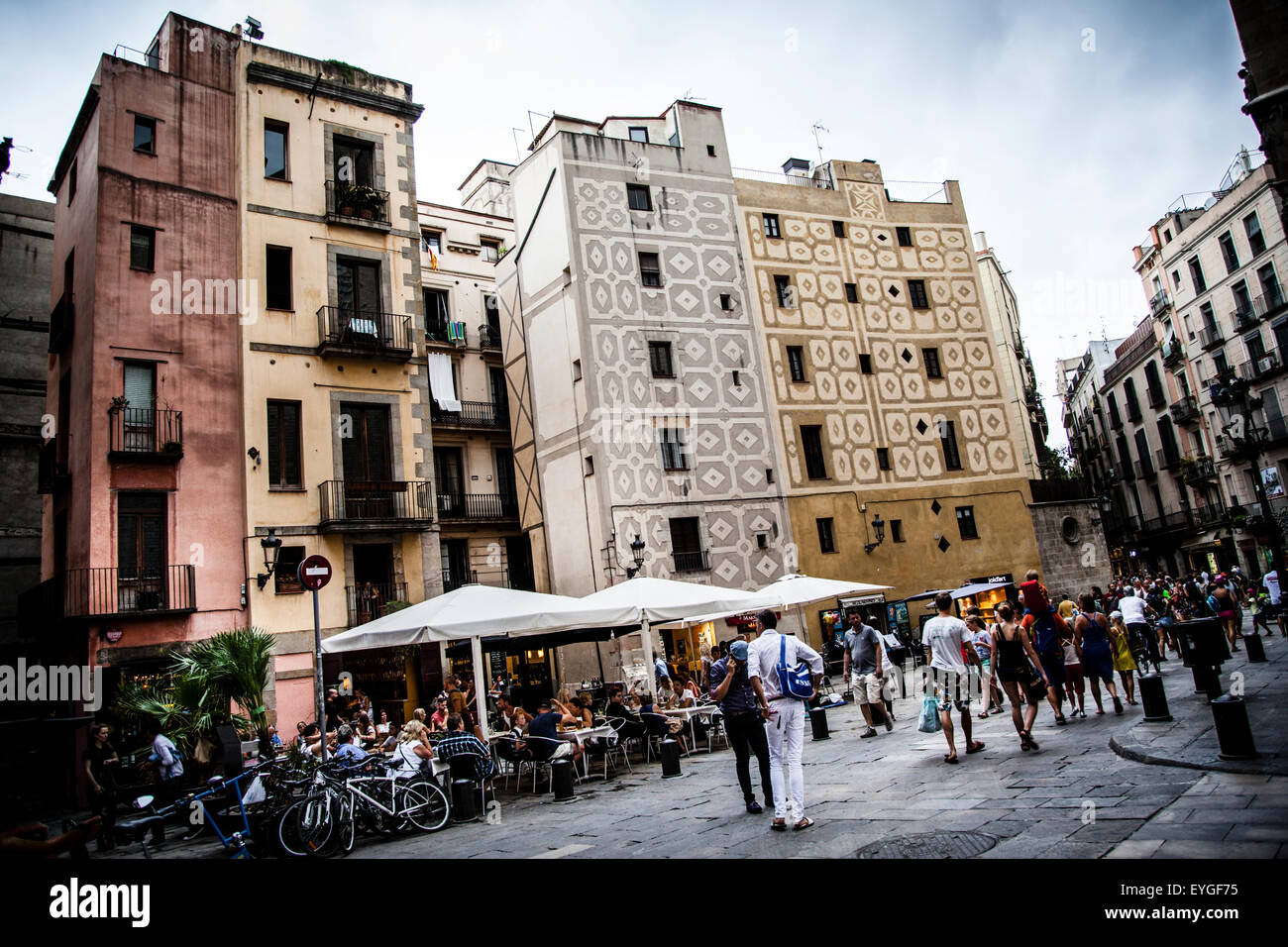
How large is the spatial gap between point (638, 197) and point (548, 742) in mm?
21144

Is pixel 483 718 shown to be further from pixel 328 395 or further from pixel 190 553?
pixel 328 395

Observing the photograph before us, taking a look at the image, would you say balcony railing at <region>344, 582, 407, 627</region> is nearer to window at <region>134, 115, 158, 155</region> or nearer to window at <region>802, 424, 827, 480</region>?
window at <region>134, 115, 158, 155</region>

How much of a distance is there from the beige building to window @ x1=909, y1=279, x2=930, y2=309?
57 mm

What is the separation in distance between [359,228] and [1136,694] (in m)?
20.3

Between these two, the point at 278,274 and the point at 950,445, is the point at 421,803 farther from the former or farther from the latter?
the point at 950,445

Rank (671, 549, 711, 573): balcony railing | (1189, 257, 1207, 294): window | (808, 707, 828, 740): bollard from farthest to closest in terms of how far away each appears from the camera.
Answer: (1189, 257, 1207, 294): window < (671, 549, 711, 573): balcony railing < (808, 707, 828, 740): bollard

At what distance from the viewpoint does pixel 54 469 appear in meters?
19.2

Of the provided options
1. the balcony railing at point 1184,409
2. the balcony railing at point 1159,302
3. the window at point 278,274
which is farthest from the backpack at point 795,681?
the balcony railing at point 1159,302

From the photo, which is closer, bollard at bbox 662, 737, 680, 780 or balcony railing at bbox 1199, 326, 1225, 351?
bollard at bbox 662, 737, 680, 780

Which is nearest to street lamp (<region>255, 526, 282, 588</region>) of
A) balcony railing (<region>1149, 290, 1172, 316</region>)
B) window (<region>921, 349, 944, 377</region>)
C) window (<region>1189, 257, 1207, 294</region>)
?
window (<region>921, 349, 944, 377</region>)

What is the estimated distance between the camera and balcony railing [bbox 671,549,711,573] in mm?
25547

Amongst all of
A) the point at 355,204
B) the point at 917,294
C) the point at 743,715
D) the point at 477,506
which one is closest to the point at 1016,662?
the point at 743,715

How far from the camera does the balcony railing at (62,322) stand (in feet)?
64.7

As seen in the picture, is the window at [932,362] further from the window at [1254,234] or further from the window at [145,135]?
the window at [145,135]
